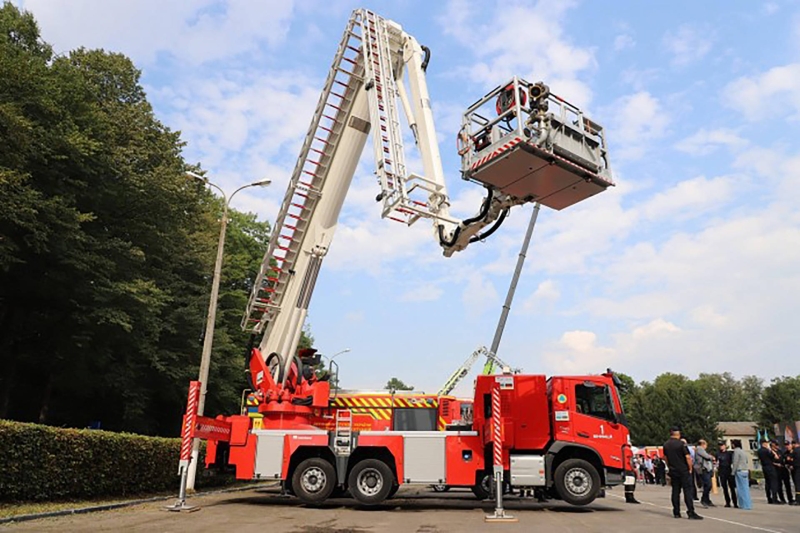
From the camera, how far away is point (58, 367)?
24250 mm

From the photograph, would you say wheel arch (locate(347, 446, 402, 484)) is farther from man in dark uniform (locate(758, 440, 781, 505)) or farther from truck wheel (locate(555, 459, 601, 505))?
man in dark uniform (locate(758, 440, 781, 505))

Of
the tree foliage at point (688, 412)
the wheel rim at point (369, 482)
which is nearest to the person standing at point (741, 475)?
the wheel rim at point (369, 482)

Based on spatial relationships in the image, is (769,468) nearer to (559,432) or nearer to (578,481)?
(578,481)

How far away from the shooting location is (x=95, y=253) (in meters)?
22.5

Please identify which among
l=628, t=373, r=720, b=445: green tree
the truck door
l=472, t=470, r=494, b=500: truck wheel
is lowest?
l=472, t=470, r=494, b=500: truck wheel

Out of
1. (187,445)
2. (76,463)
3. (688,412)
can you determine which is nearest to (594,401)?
(187,445)

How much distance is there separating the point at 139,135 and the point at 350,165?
16696 mm

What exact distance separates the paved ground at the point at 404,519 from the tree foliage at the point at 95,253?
11.1 metres

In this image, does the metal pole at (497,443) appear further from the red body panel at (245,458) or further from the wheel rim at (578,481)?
the red body panel at (245,458)

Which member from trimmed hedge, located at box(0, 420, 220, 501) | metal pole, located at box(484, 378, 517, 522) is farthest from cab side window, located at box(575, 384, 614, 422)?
trimmed hedge, located at box(0, 420, 220, 501)

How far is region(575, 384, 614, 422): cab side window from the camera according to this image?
13.2 m

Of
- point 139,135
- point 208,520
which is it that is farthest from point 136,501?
point 139,135

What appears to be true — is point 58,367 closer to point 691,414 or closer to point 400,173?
point 400,173

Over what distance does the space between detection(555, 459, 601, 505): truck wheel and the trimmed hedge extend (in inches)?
404
